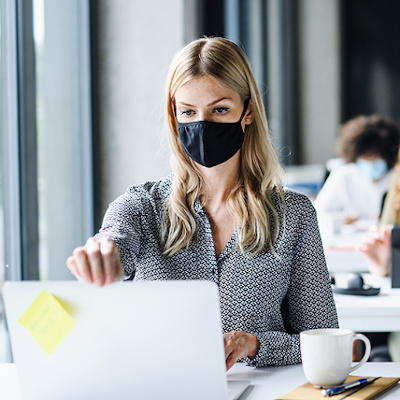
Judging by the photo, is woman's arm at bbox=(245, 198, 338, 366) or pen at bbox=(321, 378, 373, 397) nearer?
pen at bbox=(321, 378, 373, 397)

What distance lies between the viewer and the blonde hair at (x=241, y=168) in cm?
148

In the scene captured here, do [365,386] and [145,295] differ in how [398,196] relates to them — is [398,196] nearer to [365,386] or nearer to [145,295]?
[365,386]

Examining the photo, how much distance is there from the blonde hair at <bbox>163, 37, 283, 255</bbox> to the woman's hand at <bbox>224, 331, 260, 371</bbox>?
22 centimetres

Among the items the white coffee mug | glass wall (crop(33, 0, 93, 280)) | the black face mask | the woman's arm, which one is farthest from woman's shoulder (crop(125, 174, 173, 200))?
glass wall (crop(33, 0, 93, 280))

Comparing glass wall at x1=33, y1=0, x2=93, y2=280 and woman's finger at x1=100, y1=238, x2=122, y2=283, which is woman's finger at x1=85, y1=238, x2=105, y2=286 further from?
glass wall at x1=33, y1=0, x2=93, y2=280

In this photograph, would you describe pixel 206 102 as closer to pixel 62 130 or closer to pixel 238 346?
pixel 238 346

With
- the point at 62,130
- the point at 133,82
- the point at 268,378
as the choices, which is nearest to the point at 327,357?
the point at 268,378

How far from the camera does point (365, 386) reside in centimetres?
114

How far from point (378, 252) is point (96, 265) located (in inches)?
59.4

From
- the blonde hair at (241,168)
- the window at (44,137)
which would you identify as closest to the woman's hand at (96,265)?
the blonde hair at (241,168)

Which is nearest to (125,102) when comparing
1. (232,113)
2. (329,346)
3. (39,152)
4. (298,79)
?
(39,152)

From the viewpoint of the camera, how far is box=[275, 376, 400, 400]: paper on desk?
42.5 inches

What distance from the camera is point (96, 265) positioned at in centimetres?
100

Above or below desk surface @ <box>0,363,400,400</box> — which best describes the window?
above
